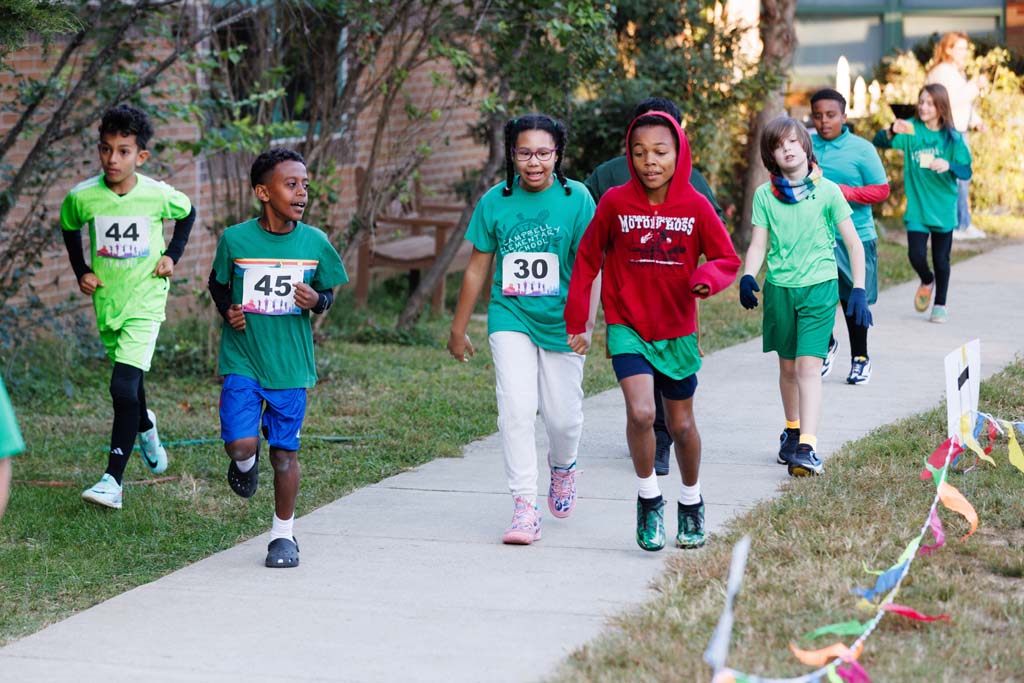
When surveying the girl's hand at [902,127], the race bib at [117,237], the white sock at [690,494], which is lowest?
the white sock at [690,494]

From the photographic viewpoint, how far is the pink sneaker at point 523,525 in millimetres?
5785

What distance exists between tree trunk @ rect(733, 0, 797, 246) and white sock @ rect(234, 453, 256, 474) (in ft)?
33.9

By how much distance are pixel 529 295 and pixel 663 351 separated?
0.62 m

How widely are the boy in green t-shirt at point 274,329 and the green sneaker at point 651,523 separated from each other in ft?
4.33

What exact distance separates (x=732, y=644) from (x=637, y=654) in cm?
31

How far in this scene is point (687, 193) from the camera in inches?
217

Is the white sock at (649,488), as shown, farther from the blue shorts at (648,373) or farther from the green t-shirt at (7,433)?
the green t-shirt at (7,433)

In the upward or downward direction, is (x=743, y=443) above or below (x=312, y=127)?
below

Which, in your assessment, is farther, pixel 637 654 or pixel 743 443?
pixel 743 443

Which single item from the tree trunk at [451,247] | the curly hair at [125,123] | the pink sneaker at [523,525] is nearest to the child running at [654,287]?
the pink sneaker at [523,525]

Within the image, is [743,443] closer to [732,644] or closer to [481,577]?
[481,577]

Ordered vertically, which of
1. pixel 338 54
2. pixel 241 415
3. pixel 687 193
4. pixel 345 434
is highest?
pixel 338 54

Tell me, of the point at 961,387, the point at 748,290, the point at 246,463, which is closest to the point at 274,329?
the point at 246,463

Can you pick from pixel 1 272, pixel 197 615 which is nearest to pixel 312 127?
pixel 1 272
